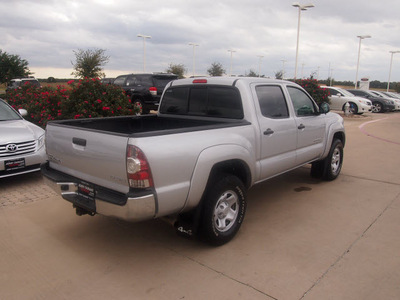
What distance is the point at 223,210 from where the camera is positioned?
372 centimetres

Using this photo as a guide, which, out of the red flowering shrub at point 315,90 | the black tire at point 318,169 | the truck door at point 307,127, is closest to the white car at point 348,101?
the red flowering shrub at point 315,90

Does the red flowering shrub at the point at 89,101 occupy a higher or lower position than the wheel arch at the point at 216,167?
higher

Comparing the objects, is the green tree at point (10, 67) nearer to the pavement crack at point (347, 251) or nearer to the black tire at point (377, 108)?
the black tire at point (377, 108)

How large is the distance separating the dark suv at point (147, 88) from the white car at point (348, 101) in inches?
436

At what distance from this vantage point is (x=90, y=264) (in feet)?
11.1

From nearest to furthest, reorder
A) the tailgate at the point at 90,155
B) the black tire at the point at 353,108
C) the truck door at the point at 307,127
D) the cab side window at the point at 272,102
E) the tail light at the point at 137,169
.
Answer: the tail light at the point at 137,169 < the tailgate at the point at 90,155 < the cab side window at the point at 272,102 < the truck door at the point at 307,127 < the black tire at the point at 353,108

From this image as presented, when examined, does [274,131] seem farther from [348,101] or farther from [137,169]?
[348,101]

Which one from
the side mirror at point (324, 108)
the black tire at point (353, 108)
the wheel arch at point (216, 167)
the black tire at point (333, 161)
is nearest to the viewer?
the wheel arch at point (216, 167)

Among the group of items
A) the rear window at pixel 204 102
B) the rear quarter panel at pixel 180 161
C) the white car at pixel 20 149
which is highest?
the rear window at pixel 204 102

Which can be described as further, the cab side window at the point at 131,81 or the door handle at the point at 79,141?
the cab side window at the point at 131,81

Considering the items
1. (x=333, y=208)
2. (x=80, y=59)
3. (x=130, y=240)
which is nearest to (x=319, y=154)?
(x=333, y=208)

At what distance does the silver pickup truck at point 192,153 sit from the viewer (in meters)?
2.92

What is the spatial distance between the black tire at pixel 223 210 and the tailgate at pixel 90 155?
944 mm

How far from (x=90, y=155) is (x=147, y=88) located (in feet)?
36.1
